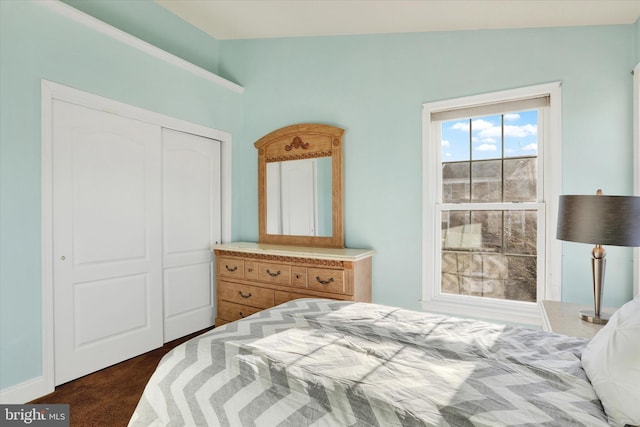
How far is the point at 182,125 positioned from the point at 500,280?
306 centimetres

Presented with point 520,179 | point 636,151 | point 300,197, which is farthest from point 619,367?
point 300,197

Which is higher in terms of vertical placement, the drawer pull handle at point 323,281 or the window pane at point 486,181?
the window pane at point 486,181

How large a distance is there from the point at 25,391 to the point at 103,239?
1.06 m

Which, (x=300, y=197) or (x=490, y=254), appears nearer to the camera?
(x=490, y=254)

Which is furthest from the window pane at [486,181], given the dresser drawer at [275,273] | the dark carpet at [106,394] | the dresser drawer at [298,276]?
the dark carpet at [106,394]

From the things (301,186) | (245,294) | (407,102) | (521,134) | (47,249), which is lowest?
(245,294)

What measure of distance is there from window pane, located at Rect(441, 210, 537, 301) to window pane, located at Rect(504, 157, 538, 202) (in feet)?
0.40

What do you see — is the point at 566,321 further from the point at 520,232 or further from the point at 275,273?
the point at 275,273

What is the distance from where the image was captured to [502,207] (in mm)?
2617

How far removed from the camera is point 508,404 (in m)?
0.95

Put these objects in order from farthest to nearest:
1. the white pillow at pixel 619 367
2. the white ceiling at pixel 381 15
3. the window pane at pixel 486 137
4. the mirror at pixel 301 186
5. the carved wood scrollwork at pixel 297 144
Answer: the carved wood scrollwork at pixel 297 144
the mirror at pixel 301 186
the window pane at pixel 486 137
the white ceiling at pixel 381 15
the white pillow at pixel 619 367

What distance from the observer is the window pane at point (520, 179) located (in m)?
2.54

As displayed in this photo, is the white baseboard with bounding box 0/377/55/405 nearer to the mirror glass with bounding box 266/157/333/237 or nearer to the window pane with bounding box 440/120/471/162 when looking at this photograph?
the mirror glass with bounding box 266/157/333/237

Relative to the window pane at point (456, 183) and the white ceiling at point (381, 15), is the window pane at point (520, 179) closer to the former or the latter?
the window pane at point (456, 183)
